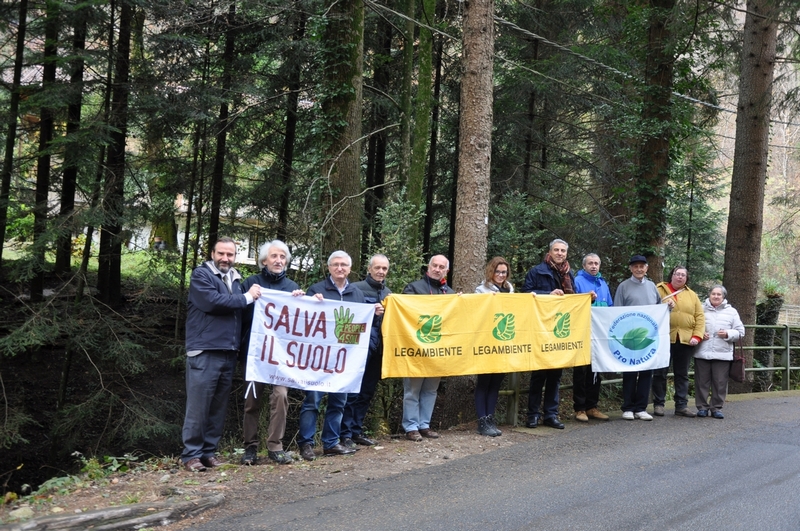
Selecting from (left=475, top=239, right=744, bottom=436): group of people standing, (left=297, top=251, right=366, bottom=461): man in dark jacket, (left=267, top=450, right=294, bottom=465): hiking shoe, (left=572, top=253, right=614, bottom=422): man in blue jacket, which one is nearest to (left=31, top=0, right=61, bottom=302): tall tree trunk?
(left=297, top=251, right=366, bottom=461): man in dark jacket

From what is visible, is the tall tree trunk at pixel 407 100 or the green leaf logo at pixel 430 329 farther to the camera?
the tall tree trunk at pixel 407 100

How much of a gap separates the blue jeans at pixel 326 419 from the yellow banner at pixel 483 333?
61 centimetres

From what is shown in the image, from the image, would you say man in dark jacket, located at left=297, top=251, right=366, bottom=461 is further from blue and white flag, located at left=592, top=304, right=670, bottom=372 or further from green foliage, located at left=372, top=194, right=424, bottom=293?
blue and white flag, located at left=592, top=304, right=670, bottom=372

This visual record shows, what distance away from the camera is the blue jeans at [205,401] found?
22.1 feet

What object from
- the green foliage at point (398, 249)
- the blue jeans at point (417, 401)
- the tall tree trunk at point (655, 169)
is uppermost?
the tall tree trunk at point (655, 169)

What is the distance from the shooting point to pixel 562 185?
67.7 ft

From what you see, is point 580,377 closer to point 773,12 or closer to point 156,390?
point 773,12

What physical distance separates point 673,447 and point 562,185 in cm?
1347

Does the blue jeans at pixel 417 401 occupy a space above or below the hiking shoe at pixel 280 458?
above

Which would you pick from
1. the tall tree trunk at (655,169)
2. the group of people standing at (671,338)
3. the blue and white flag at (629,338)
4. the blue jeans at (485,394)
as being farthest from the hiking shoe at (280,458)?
the tall tree trunk at (655,169)

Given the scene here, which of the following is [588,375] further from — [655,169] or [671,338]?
[655,169]

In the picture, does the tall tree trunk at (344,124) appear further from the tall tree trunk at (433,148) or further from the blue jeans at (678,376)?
the tall tree trunk at (433,148)

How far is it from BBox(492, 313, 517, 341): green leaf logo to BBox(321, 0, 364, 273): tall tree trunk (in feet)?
12.1

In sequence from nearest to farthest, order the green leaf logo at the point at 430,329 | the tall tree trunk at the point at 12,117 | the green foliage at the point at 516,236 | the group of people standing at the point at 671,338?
the green leaf logo at the point at 430,329
the group of people standing at the point at 671,338
the tall tree trunk at the point at 12,117
the green foliage at the point at 516,236
